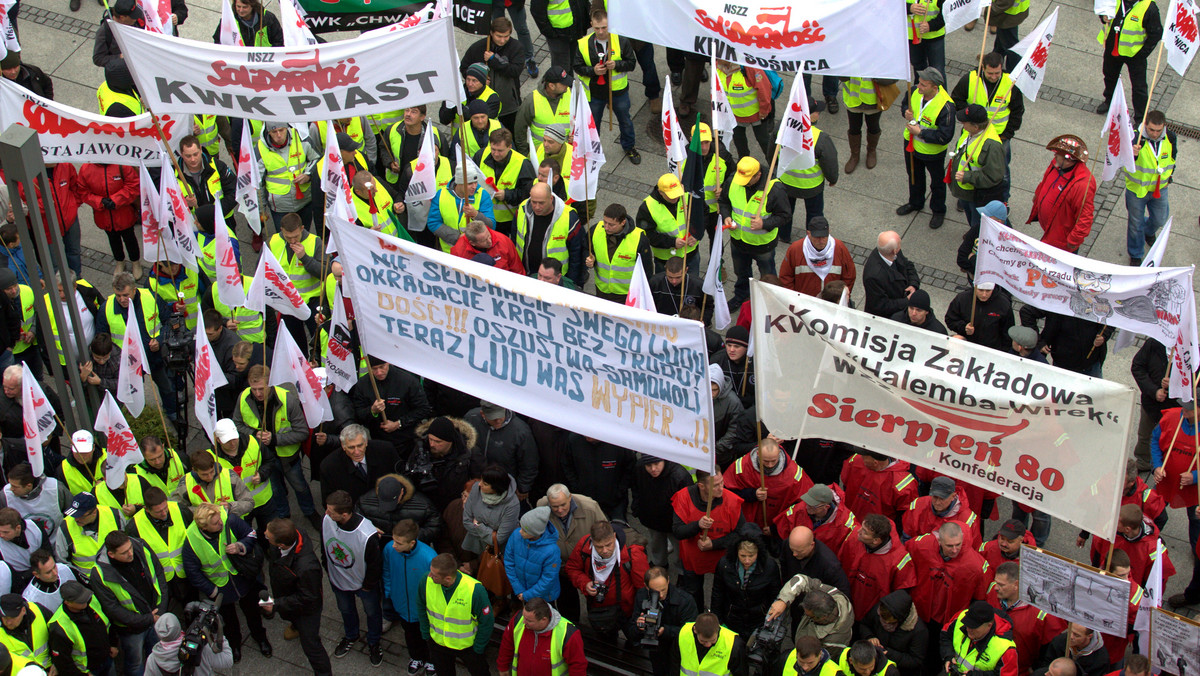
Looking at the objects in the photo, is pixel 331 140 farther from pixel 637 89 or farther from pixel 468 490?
pixel 637 89

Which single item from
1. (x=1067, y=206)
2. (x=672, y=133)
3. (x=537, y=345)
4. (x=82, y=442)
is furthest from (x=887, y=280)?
(x=82, y=442)

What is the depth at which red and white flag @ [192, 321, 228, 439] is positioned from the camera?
10.1 metres

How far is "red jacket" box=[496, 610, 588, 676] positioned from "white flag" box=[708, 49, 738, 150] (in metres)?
4.87

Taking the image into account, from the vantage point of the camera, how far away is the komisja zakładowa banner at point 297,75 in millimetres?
10508

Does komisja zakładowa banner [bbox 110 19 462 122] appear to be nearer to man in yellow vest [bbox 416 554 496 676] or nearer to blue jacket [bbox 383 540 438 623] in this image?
blue jacket [bbox 383 540 438 623]

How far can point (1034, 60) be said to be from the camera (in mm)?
12844

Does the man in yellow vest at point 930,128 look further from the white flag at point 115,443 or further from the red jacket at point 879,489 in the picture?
the white flag at point 115,443

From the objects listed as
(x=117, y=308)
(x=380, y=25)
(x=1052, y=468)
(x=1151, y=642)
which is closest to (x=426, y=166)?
(x=380, y=25)

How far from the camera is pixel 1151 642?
8258 millimetres

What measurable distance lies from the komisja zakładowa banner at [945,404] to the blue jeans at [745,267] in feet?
13.3

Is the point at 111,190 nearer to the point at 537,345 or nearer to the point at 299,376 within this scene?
the point at 299,376

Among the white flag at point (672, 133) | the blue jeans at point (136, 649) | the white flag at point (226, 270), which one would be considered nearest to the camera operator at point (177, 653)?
the blue jeans at point (136, 649)

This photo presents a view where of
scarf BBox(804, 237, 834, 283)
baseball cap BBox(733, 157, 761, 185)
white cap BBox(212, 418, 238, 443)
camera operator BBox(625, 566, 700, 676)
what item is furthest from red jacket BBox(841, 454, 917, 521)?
white cap BBox(212, 418, 238, 443)

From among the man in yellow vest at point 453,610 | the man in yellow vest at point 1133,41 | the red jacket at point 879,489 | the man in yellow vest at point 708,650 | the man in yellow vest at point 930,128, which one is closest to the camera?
the man in yellow vest at point 708,650
